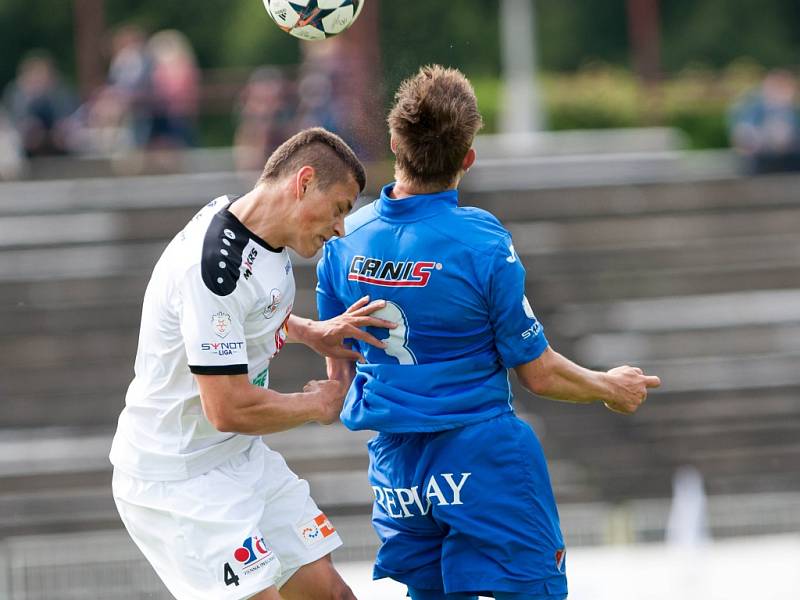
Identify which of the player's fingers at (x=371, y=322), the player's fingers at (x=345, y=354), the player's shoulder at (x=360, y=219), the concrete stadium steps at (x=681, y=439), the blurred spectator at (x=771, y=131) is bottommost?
the concrete stadium steps at (x=681, y=439)

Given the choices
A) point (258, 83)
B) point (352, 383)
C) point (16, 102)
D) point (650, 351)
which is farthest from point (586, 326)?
point (352, 383)

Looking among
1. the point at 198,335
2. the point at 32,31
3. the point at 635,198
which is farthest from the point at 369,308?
the point at 32,31

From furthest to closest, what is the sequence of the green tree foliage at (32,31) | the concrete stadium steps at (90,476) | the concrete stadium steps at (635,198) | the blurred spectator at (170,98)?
1. the green tree foliage at (32,31)
2. the blurred spectator at (170,98)
3. the concrete stadium steps at (635,198)
4. the concrete stadium steps at (90,476)

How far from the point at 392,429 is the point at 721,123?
26.4 m

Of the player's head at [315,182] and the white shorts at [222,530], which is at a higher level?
the player's head at [315,182]

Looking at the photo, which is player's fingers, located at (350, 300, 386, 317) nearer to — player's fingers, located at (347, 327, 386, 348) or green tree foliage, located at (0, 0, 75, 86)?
player's fingers, located at (347, 327, 386, 348)

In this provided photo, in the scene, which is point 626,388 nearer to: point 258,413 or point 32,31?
point 258,413

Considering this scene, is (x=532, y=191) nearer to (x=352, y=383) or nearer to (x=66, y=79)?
(x=352, y=383)

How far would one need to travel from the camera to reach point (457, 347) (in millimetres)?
4422

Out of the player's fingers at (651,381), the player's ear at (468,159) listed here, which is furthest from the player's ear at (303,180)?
the player's fingers at (651,381)

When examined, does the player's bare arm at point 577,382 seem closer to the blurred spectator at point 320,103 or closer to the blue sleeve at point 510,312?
the blue sleeve at point 510,312

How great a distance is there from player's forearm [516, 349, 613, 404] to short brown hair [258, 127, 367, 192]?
805 mm

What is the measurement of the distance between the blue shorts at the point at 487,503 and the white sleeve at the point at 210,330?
677 mm

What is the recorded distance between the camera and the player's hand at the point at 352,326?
4.41m
